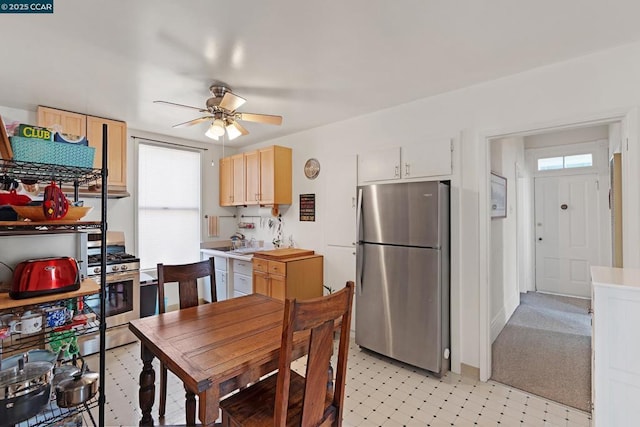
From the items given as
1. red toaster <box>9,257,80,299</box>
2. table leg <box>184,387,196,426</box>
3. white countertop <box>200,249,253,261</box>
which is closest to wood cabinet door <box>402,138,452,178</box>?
white countertop <box>200,249,253,261</box>

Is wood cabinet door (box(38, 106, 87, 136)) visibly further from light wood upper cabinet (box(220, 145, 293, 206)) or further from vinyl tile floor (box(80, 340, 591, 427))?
vinyl tile floor (box(80, 340, 591, 427))

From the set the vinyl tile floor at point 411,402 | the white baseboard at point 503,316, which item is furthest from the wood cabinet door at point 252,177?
the white baseboard at point 503,316

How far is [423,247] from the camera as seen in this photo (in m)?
2.60

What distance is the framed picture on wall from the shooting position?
10.4ft

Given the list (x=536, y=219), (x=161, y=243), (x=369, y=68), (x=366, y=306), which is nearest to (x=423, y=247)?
(x=366, y=306)

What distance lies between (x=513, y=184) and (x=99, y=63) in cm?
472

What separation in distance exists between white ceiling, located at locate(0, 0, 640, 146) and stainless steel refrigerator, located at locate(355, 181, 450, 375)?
979 millimetres

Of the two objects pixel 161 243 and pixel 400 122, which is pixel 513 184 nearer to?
pixel 400 122

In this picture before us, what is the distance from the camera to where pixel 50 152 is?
4.60 feet

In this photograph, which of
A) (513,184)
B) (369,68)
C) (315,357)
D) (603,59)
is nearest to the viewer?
(315,357)

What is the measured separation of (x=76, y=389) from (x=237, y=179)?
3.32 meters

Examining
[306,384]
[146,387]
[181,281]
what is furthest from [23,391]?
[306,384]

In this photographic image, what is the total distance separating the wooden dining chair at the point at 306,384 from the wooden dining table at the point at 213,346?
0.16 m

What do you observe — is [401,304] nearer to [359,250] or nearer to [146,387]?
[359,250]
